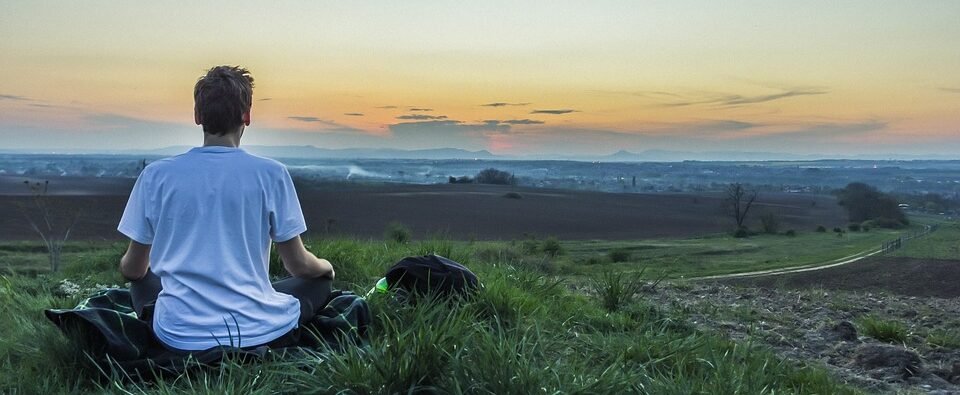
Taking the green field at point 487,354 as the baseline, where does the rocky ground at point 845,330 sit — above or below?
below

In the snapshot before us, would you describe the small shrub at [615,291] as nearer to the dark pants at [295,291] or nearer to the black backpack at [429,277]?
the black backpack at [429,277]

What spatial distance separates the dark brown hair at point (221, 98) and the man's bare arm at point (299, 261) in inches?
19.7

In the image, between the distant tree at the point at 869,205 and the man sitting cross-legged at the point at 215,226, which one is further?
the distant tree at the point at 869,205

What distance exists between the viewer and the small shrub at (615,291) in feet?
18.2

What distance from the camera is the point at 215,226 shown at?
288cm

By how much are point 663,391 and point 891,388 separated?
201 centimetres

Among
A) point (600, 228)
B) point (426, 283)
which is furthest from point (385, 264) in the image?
point (600, 228)

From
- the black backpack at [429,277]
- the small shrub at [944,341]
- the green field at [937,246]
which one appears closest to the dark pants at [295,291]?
the black backpack at [429,277]

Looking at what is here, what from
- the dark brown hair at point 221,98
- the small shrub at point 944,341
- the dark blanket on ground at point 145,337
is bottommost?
the small shrub at point 944,341

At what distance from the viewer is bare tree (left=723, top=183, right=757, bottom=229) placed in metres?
59.4

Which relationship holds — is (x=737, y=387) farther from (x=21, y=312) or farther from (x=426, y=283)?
(x=21, y=312)

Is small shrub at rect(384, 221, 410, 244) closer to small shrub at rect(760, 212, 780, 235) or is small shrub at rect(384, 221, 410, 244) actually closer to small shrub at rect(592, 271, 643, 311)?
small shrub at rect(592, 271, 643, 311)

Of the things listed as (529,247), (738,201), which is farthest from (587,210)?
(529,247)

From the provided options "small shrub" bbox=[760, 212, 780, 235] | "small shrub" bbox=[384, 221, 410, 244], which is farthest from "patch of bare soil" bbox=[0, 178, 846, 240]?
"small shrub" bbox=[384, 221, 410, 244]
